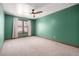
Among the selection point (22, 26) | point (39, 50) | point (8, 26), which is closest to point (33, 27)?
point (22, 26)

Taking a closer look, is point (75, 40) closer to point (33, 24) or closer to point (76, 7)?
point (76, 7)

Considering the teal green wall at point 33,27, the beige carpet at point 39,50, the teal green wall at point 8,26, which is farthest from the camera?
the teal green wall at point 33,27

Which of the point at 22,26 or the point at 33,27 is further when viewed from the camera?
the point at 33,27

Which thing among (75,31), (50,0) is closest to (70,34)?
(75,31)

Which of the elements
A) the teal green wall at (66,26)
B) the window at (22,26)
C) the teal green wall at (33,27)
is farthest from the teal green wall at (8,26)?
the teal green wall at (66,26)

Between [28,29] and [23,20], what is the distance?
3.70ft

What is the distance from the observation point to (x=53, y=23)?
4410 mm

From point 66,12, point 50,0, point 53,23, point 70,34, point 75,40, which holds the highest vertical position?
point 66,12

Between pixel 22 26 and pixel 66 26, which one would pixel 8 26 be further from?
pixel 66 26

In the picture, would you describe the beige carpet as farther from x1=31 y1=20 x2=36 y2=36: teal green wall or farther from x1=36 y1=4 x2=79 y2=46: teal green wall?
x1=31 y1=20 x2=36 y2=36: teal green wall

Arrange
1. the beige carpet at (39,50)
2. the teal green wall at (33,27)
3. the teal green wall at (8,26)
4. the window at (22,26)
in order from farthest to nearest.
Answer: the teal green wall at (33,27)
the window at (22,26)
the teal green wall at (8,26)
the beige carpet at (39,50)

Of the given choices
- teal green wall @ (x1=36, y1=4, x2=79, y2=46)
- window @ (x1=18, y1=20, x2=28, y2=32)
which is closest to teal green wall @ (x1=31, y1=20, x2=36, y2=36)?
window @ (x1=18, y1=20, x2=28, y2=32)

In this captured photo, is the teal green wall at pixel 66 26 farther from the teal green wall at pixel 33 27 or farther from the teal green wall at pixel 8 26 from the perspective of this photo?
the teal green wall at pixel 8 26

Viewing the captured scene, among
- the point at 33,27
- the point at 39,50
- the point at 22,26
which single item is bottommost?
the point at 39,50
